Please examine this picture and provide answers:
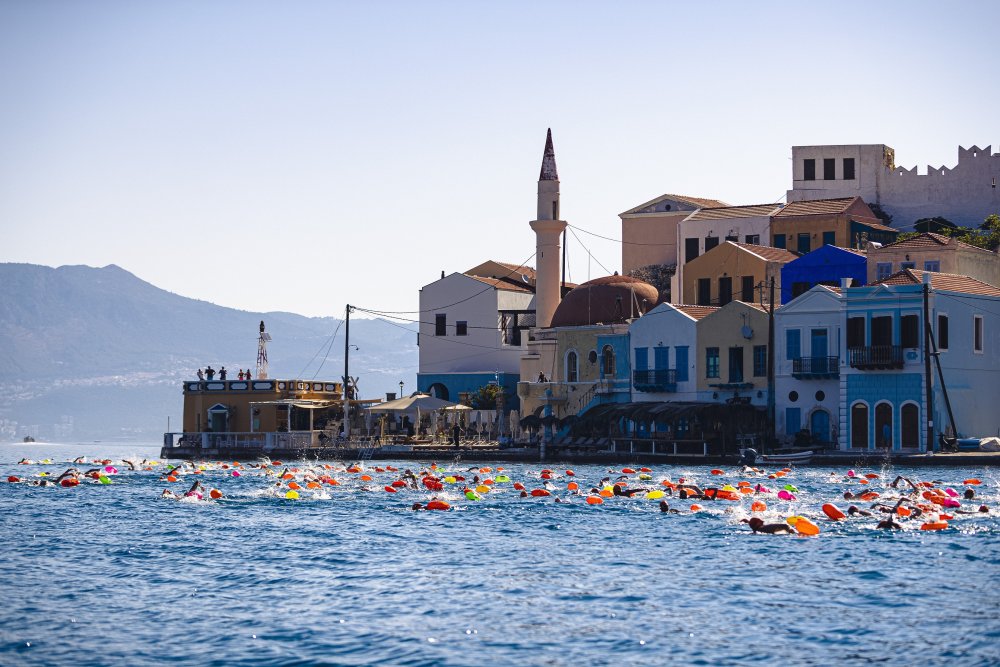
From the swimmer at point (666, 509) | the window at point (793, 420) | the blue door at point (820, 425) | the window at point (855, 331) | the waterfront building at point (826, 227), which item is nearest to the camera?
the swimmer at point (666, 509)

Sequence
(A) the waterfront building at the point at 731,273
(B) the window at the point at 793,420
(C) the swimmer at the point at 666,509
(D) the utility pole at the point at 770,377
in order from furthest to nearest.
Answer: (A) the waterfront building at the point at 731,273 < (B) the window at the point at 793,420 < (D) the utility pole at the point at 770,377 < (C) the swimmer at the point at 666,509

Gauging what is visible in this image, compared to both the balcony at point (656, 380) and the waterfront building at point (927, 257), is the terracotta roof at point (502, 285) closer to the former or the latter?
the balcony at point (656, 380)

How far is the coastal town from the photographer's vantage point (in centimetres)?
5872

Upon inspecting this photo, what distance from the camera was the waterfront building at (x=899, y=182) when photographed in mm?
87438

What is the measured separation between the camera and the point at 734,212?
279 feet

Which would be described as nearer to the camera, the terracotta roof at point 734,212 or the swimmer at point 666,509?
the swimmer at point 666,509

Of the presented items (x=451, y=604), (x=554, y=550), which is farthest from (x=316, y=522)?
(x=451, y=604)

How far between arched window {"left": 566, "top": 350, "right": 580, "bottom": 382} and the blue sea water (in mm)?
34659

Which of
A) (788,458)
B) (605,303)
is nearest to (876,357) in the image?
(788,458)

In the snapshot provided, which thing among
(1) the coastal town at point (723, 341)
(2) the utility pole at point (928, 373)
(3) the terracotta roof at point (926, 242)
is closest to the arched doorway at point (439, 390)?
(1) the coastal town at point (723, 341)

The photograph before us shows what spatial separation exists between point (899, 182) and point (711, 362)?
2890 cm

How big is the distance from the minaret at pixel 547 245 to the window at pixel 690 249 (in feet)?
24.2

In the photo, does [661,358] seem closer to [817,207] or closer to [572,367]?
[572,367]

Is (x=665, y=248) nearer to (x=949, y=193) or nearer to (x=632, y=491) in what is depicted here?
(x=949, y=193)
